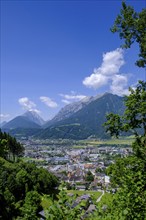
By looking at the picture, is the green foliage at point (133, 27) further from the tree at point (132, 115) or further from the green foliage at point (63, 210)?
the green foliage at point (63, 210)

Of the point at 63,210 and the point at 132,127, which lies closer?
the point at 63,210

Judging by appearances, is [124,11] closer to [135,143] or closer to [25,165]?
[135,143]

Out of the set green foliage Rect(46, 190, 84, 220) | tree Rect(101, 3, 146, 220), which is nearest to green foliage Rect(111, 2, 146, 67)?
tree Rect(101, 3, 146, 220)

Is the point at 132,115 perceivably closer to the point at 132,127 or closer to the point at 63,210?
the point at 132,127

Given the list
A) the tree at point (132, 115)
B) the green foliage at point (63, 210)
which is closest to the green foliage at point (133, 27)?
the tree at point (132, 115)

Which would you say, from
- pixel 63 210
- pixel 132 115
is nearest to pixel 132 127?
pixel 132 115

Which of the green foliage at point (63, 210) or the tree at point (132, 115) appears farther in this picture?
the tree at point (132, 115)

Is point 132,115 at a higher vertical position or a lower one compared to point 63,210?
higher

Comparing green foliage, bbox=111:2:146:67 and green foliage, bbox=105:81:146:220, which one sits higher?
green foliage, bbox=111:2:146:67

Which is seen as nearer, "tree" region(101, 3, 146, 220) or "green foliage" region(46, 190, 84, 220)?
"green foliage" region(46, 190, 84, 220)

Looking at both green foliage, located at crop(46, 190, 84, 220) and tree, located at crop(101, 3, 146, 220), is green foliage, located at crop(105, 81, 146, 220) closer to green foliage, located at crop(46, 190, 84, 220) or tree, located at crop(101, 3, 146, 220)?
tree, located at crop(101, 3, 146, 220)

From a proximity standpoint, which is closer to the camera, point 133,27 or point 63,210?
point 63,210

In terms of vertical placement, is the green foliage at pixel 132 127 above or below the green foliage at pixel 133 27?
below
